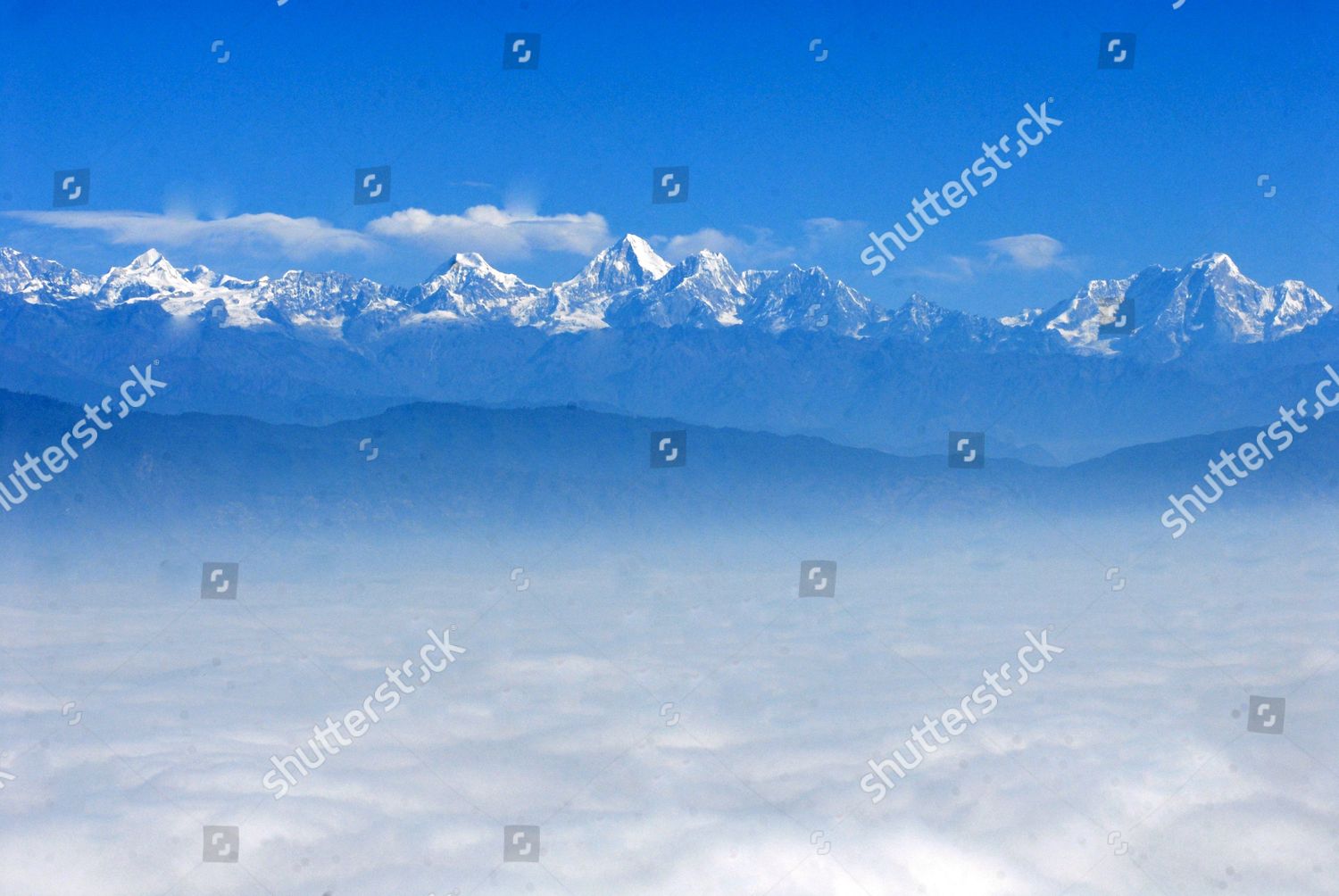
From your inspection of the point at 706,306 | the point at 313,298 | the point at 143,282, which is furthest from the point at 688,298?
the point at 143,282

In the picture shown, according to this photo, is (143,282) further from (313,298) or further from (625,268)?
(625,268)

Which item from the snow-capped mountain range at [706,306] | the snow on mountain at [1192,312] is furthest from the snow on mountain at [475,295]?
the snow on mountain at [1192,312]

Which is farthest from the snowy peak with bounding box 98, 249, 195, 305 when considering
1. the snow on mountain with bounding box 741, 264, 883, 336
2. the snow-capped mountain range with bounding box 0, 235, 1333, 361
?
the snow on mountain with bounding box 741, 264, 883, 336

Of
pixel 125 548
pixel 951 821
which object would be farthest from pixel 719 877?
pixel 125 548

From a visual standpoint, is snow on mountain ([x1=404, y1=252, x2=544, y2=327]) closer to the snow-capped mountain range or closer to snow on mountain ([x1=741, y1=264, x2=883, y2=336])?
the snow-capped mountain range

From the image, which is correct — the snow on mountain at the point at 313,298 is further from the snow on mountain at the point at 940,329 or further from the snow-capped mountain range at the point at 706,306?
the snow on mountain at the point at 940,329
